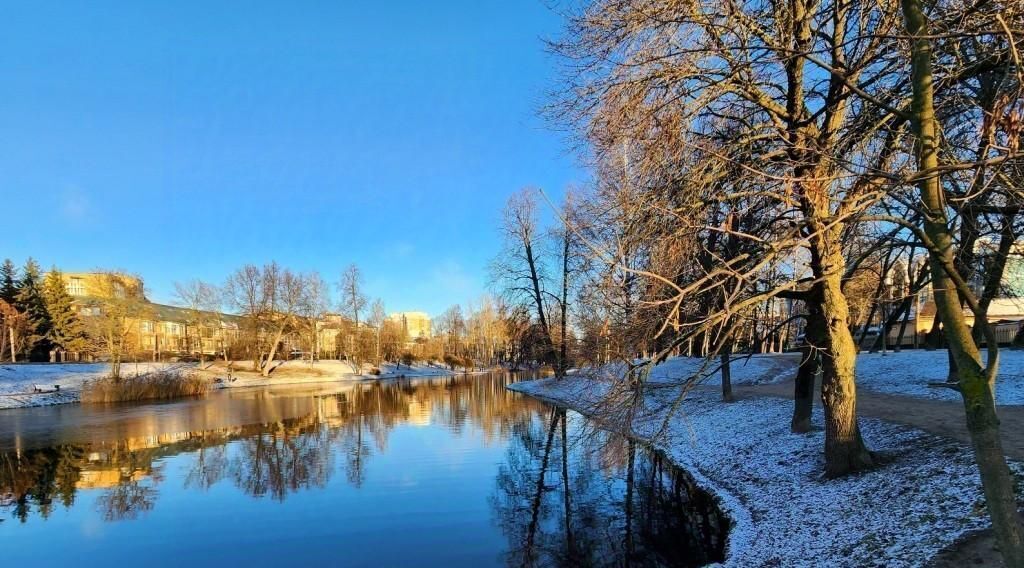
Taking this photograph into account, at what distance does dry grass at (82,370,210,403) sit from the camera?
35.8m

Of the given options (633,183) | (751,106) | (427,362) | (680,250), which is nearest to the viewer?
(680,250)

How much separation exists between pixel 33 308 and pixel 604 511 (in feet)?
200

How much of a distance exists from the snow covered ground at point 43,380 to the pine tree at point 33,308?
29.7 feet

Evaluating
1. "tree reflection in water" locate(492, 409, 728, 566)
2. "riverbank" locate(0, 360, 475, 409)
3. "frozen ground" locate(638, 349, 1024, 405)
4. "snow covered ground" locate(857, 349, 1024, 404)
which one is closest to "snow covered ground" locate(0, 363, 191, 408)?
"riverbank" locate(0, 360, 475, 409)

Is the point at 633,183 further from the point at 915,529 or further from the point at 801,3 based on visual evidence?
the point at 915,529

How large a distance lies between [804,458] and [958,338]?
7.28 meters

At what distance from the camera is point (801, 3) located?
730 cm

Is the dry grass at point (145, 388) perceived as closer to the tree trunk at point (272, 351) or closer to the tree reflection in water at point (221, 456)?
the tree reflection in water at point (221, 456)

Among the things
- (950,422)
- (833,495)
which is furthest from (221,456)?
(950,422)

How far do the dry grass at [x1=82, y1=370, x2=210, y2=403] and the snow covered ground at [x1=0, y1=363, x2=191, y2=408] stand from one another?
196 centimetres

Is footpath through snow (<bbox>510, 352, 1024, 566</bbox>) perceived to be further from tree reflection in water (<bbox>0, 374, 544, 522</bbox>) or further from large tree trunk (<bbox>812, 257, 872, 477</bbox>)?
tree reflection in water (<bbox>0, 374, 544, 522</bbox>)

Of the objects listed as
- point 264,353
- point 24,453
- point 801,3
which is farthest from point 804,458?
point 264,353

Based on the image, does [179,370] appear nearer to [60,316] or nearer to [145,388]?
[145,388]

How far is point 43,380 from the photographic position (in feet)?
128
